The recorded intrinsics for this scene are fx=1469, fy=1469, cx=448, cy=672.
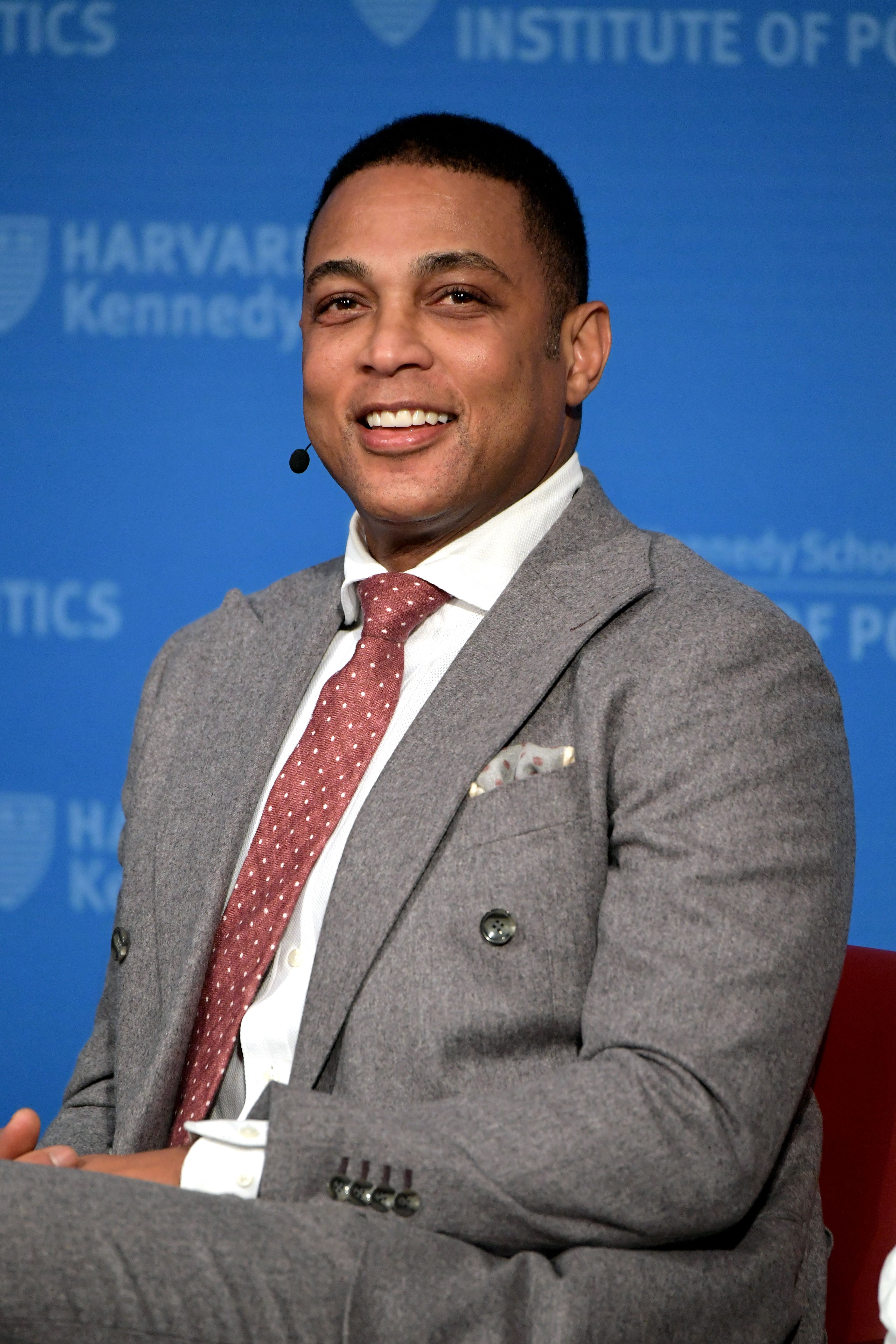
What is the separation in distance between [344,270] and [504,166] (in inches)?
Result: 9.5

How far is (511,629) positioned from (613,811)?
0.88ft

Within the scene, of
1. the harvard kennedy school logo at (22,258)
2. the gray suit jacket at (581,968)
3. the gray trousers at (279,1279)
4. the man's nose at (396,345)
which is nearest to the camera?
the gray trousers at (279,1279)

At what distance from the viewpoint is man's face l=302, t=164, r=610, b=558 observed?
1760 mm

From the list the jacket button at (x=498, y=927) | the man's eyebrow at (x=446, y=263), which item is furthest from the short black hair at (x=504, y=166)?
the jacket button at (x=498, y=927)

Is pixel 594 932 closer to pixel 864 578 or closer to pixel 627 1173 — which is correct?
pixel 627 1173

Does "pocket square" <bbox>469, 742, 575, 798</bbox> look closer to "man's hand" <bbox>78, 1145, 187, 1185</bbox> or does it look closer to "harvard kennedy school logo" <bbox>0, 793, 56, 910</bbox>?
"man's hand" <bbox>78, 1145, 187, 1185</bbox>

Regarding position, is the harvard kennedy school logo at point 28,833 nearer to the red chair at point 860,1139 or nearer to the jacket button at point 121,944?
the jacket button at point 121,944

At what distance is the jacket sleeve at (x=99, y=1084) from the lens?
5.94 ft

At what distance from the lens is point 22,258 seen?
3176mm

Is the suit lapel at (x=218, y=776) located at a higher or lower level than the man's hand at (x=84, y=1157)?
higher

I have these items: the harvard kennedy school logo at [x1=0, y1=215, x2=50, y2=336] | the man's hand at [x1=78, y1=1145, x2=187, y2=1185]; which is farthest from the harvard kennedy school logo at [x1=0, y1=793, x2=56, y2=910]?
the man's hand at [x1=78, y1=1145, x2=187, y2=1185]

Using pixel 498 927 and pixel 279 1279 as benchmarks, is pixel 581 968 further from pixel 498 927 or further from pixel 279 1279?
pixel 279 1279

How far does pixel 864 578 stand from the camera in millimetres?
2955

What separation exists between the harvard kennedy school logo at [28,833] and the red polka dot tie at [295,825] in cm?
163
